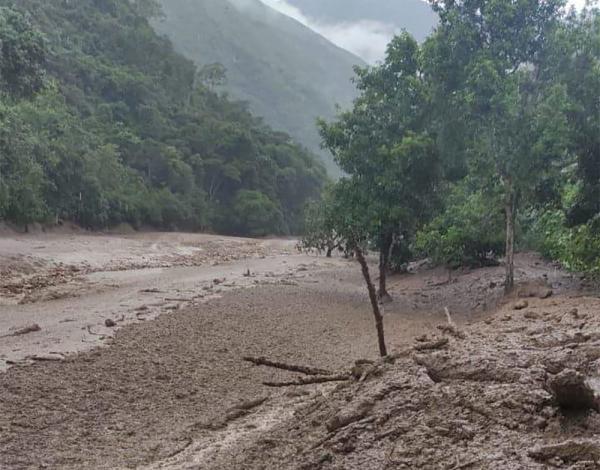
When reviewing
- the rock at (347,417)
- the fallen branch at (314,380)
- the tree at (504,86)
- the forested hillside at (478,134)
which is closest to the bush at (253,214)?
the forested hillside at (478,134)

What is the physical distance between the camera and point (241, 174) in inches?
2327

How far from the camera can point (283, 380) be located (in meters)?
7.12

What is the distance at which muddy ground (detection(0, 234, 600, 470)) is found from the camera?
3.44 meters

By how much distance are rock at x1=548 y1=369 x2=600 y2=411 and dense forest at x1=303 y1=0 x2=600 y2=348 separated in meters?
7.27

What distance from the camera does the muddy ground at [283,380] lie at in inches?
135

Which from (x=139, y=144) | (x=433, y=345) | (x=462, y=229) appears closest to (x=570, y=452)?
(x=433, y=345)

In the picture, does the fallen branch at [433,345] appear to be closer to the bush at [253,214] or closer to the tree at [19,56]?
the tree at [19,56]

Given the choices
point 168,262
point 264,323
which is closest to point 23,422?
point 264,323

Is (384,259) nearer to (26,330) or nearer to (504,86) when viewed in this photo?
(504,86)

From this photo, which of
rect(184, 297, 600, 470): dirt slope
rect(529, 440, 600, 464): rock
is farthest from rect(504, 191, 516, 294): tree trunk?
rect(529, 440, 600, 464): rock

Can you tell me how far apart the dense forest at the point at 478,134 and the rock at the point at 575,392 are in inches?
286

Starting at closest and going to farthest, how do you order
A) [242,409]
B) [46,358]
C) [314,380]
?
[242,409] → [314,380] → [46,358]

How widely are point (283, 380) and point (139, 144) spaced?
46210mm

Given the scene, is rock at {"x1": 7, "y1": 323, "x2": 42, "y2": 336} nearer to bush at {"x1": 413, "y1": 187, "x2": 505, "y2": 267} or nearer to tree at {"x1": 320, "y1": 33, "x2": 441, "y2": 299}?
tree at {"x1": 320, "y1": 33, "x2": 441, "y2": 299}
